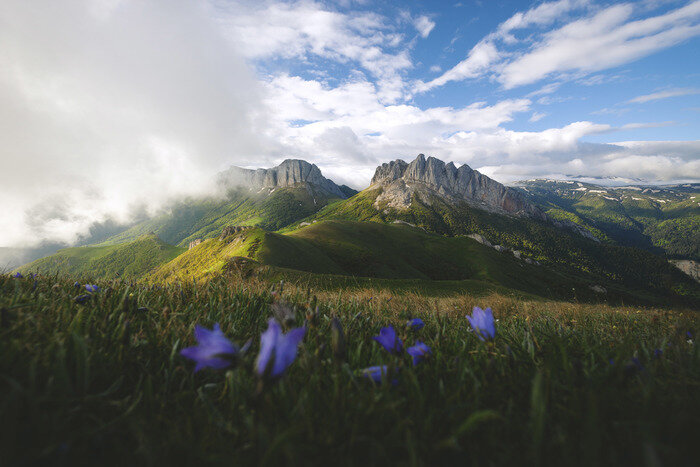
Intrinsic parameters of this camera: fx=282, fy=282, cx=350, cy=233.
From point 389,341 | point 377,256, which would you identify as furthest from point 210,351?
point 377,256

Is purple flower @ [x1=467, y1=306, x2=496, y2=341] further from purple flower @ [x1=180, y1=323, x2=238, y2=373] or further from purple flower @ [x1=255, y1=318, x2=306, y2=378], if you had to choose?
purple flower @ [x1=180, y1=323, x2=238, y2=373]

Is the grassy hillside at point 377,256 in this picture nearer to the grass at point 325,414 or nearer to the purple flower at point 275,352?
the grass at point 325,414

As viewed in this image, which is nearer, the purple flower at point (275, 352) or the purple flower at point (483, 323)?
the purple flower at point (275, 352)

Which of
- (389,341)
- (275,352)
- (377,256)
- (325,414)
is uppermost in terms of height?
(275,352)

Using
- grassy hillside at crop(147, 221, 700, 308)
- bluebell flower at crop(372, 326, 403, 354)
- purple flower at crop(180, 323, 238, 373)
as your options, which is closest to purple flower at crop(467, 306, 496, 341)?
bluebell flower at crop(372, 326, 403, 354)

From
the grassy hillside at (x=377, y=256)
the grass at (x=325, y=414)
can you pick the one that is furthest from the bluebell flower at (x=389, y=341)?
the grassy hillside at (x=377, y=256)

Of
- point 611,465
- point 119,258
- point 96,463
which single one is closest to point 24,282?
point 96,463

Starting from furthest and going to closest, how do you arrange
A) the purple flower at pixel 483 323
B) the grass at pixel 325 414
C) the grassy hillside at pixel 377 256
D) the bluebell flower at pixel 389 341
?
the grassy hillside at pixel 377 256
the purple flower at pixel 483 323
the bluebell flower at pixel 389 341
the grass at pixel 325 414

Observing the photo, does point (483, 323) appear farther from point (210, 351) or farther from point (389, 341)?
point (210, 351)

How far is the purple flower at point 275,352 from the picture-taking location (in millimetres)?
1155

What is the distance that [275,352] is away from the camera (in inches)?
49.1

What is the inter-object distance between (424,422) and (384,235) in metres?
129

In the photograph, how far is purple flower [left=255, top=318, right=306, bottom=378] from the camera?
116 cm

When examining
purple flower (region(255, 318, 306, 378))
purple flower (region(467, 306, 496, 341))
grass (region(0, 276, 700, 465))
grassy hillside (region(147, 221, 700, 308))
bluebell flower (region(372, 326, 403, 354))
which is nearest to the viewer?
grass (region(0, 276, 700, 465))
